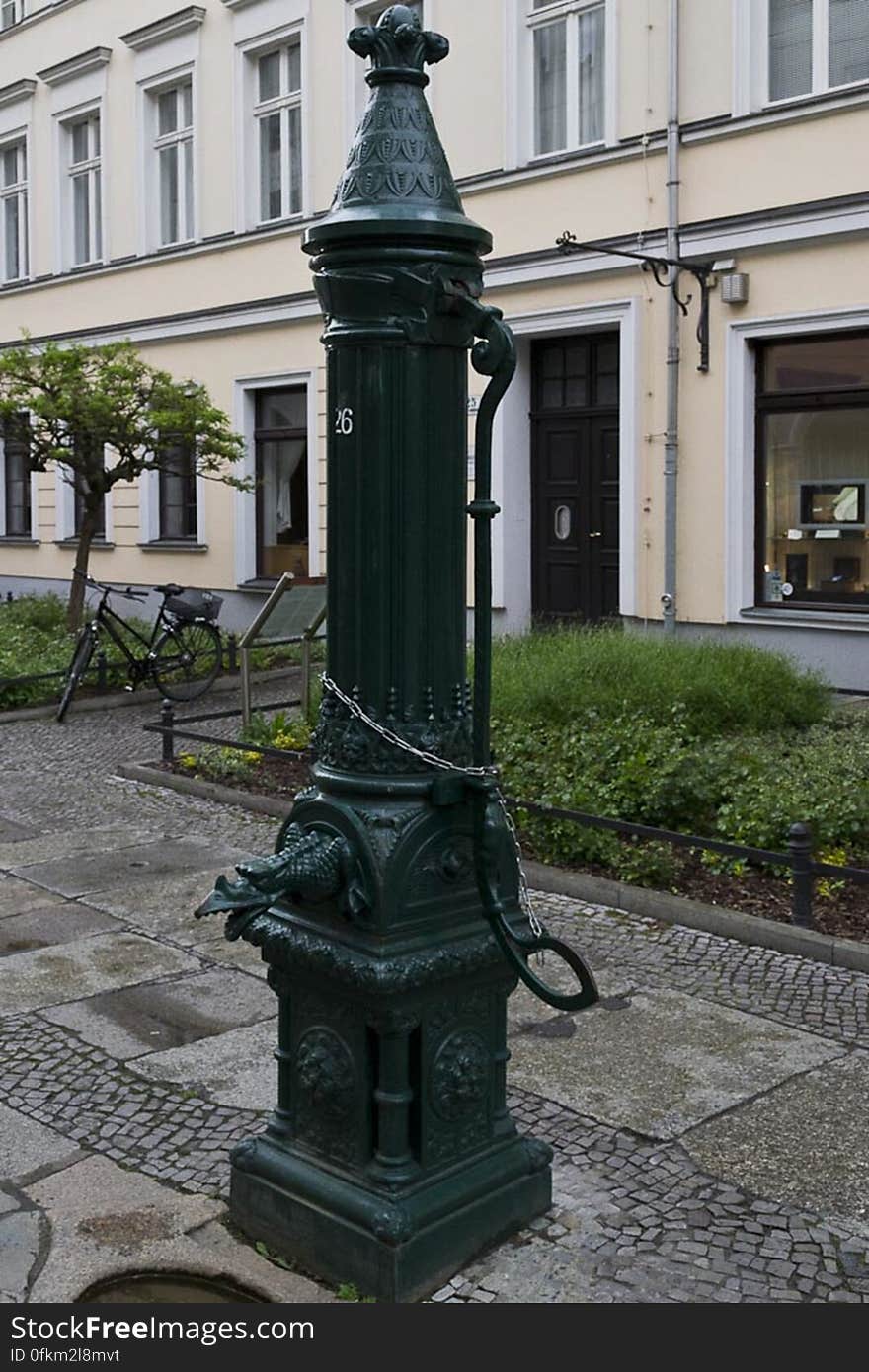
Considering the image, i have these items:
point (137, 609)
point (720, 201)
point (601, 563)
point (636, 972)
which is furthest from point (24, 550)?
point (636, 972)

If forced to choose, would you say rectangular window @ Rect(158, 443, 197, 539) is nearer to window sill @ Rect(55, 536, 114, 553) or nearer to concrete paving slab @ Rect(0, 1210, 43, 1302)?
window sill @ Rect(55, 536, 114, 553)

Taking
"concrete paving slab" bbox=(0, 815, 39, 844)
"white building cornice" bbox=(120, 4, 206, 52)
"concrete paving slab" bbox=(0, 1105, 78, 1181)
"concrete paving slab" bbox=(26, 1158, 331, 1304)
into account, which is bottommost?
"concrete paving slab" bbox=(26, 1158, 331, 1304)

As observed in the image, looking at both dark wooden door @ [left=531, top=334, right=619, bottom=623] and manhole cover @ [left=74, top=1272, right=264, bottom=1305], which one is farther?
dark wooden door @ [left=531, top=334, right=619, bottom=623]

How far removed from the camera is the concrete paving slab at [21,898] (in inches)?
291

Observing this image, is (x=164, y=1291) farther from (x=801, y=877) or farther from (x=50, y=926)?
(x=801, y=877)

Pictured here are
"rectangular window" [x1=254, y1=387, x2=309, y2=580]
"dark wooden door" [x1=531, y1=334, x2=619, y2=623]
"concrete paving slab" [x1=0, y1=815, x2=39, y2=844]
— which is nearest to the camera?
"concrete paving slab" [x1=0, y1=815, x2=39, y2=844]

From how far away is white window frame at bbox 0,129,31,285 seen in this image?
23.9 meters

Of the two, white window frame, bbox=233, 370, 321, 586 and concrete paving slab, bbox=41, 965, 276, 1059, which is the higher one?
white window frame, bbox=233, 370, 321, 586

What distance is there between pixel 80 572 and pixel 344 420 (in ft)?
42.8

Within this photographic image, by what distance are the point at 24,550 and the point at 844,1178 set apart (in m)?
21.9

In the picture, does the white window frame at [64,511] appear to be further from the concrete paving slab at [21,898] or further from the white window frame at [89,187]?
the concrete paving slab at [21,898]

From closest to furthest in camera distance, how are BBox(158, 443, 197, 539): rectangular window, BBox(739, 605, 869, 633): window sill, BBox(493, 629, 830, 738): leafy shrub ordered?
BBox(493, 629, 830, 738): leafy shrub
BBox(739, 605, 869, 633): window sill
BBox(158, 443, 197, 539): rectangular window

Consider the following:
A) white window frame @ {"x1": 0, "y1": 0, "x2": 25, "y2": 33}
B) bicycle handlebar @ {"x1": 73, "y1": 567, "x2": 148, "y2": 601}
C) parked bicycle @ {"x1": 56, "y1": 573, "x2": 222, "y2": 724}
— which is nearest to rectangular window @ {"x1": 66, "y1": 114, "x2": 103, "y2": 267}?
white window frame @ {"x1": 0, "y1": 0, "x2": 25, "y2": 33}
